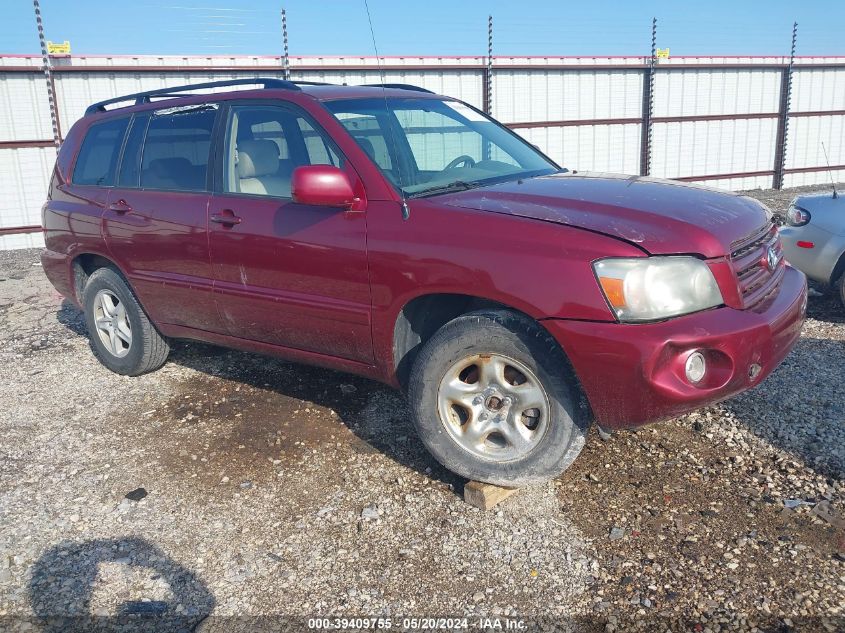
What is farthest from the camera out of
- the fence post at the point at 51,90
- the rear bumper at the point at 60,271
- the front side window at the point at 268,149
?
the fence post at the point at 51,90

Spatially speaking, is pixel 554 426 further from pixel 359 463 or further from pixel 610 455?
pixel 359 463

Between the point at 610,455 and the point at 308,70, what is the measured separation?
10.9 metres

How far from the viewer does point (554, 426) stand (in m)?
3.08

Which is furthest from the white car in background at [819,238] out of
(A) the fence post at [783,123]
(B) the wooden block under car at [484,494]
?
(A) the fence post at [783,123]

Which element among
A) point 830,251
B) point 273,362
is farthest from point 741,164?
point 273,362

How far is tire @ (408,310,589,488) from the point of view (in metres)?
3.05

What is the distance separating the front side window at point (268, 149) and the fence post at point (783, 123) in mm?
16406

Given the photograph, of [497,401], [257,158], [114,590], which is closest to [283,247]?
[257,158]

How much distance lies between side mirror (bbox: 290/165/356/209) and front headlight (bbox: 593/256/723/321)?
126 centimetres

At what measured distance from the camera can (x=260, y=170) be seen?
4.06m

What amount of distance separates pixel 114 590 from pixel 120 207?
2.68m

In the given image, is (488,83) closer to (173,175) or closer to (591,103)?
(591,103)

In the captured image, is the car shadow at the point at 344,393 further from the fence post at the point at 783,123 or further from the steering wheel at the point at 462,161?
the fence post at the point at 783,123

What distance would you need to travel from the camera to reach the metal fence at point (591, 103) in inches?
458
